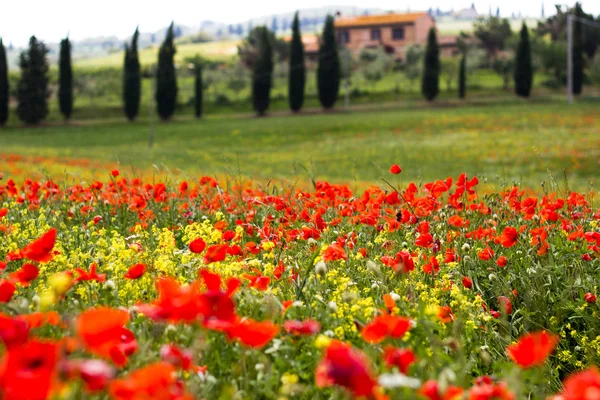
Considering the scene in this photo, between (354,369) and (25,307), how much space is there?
4.10ft

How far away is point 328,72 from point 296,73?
8.16 ft

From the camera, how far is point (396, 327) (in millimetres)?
1955

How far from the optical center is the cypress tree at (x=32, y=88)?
5406 centimetres

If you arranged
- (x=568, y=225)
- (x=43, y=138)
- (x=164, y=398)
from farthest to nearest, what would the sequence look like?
1. (x=43, y=138)
2. (x=568, y=225)
3. (x=164, y=398)

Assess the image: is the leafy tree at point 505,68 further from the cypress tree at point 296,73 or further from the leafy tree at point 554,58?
the cypress tree at point 296,73

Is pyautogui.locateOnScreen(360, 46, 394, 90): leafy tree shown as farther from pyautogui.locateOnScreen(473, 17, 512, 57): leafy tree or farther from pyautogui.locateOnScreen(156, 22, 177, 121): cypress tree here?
pyautogui.locateOnScreen(156, 22, 177, 121): cypress tree

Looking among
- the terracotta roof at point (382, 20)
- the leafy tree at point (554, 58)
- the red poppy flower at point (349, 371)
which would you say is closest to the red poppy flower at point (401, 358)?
the red poppy flower at point (349, 371)

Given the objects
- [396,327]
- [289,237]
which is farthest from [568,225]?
[396,327]

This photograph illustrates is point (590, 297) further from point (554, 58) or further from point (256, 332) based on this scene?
point (554, 58)

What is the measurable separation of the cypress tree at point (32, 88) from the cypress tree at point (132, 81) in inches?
230

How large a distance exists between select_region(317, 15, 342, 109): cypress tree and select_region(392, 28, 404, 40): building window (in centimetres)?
4326

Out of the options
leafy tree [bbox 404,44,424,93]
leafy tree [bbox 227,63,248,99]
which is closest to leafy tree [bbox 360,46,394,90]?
leafy tree [bbox 404,44,424,93]

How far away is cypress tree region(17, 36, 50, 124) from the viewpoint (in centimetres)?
5406

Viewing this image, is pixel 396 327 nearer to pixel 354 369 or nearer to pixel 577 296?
pixel 354 369
